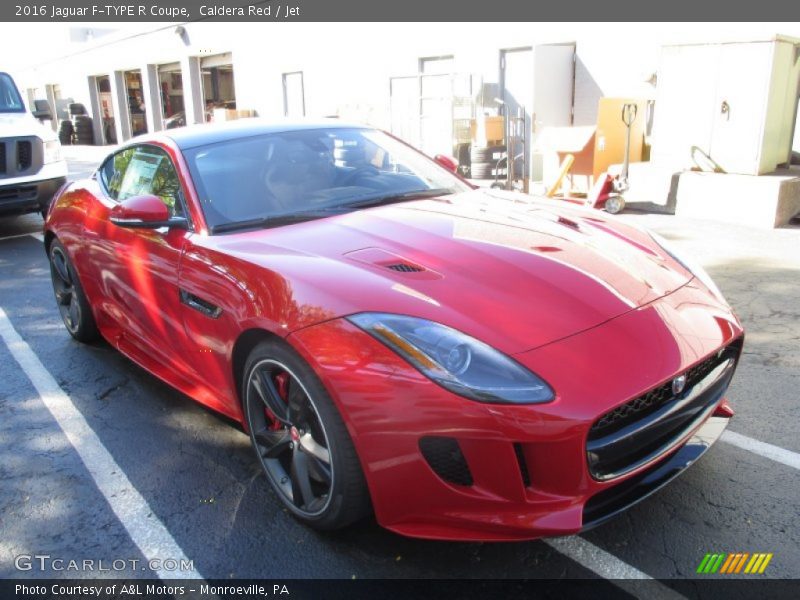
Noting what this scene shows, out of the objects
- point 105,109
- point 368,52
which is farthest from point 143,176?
point 105,109

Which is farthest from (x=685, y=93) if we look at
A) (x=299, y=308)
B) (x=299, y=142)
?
(x=299, y=308)

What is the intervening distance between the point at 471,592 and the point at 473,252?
4.01ft

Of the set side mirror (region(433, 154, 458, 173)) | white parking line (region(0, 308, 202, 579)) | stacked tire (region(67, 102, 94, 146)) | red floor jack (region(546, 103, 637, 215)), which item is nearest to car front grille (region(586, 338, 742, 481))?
white parking line (region(0, 308, 202, 579))

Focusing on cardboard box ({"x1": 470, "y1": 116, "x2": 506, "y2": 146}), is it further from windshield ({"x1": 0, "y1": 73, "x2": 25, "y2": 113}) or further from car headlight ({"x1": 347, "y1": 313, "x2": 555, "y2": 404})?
car headlight ({"x1": 347, "y1": 313, "x2": 555, "y2": 404})

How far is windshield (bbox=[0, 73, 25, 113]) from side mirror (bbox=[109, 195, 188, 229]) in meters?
8.14

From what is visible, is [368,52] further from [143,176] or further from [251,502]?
[251,502]

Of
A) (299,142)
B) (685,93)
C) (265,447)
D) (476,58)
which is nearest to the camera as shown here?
(265,447)

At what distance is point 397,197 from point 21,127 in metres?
7.94

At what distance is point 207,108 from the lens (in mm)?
22984

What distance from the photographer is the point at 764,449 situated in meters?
3.01

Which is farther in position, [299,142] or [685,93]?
[685,93]
